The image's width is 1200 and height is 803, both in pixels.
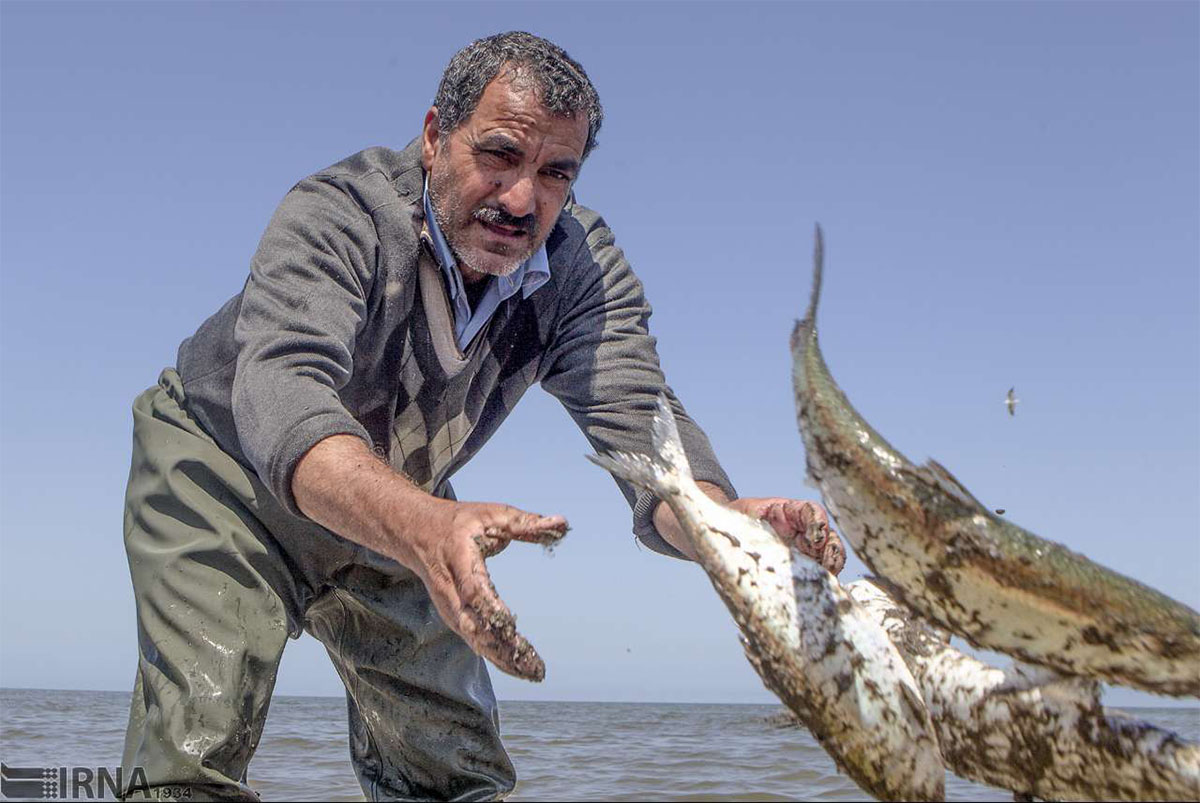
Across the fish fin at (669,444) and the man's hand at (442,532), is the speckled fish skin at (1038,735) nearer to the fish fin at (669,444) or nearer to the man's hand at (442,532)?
the fish fin at (669,444)

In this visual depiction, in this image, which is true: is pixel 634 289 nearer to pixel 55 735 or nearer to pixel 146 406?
pixel 146 406

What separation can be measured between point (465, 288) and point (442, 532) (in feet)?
5.95

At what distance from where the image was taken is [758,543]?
2.42 meters

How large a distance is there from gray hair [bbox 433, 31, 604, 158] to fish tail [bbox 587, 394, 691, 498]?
56.9 inches

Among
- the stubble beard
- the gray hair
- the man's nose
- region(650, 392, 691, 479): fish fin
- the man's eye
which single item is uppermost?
the gray hair

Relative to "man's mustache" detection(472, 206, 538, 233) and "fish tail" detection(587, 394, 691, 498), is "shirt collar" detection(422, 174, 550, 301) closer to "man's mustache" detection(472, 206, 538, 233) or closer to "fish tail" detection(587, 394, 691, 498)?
"man's mustache" detection(472, 206, 538, 233)

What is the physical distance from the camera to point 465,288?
3959mm

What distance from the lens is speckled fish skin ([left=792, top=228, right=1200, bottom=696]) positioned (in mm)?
2203

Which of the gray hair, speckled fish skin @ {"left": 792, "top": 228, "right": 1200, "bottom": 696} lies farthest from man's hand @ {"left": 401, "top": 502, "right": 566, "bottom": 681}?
the gray hair

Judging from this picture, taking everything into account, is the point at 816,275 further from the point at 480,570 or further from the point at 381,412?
the point at 381,412

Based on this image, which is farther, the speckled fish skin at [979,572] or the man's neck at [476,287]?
the man's neck at [476,287]

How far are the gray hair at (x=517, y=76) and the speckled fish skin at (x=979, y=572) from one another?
5.56 feet

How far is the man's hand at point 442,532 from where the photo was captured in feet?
7.02

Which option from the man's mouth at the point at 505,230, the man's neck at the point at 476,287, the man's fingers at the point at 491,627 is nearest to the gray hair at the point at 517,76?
Result: the man's mouth at the point at 505,230
